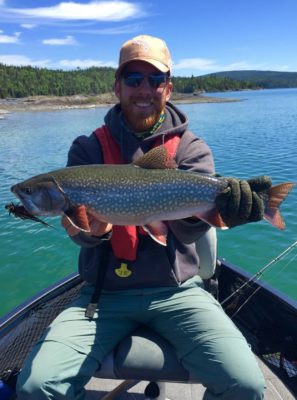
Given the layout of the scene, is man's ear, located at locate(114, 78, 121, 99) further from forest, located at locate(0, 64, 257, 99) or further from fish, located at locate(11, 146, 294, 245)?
forest, located at locate(0, 64, 257, 99)

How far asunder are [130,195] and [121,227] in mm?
455

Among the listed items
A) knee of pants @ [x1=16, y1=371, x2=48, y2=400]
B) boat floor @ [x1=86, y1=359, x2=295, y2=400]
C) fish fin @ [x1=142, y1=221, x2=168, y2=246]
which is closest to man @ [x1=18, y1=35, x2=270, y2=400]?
knee of pants @ [x1=16, y1=371, x2=48, y2=400]

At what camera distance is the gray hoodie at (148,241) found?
13.0 feet

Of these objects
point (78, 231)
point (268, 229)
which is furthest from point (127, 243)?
point (268, 229)

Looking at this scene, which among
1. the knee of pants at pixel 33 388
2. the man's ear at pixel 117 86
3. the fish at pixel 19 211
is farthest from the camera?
the man's ear at pixel 117 86

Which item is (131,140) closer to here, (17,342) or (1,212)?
(17,342)

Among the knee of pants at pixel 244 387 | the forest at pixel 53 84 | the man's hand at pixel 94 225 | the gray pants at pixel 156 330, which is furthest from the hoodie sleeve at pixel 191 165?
the forest at pixel 53 84

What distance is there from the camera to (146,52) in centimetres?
420

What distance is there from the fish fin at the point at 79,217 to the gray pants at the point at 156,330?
2.74ft

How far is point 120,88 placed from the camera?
14.6 ft

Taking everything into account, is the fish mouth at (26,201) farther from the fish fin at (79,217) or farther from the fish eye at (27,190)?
the fish fin at (79,217)

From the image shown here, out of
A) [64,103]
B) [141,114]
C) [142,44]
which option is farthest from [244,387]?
[64,103]

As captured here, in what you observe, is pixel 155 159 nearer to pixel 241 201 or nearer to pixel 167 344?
pixel 241 201

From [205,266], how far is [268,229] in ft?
25.8
